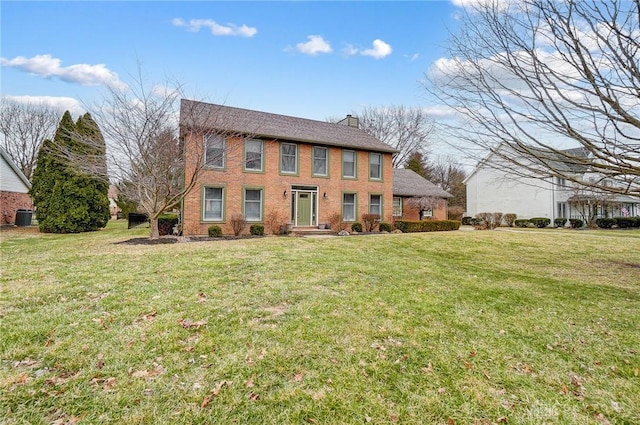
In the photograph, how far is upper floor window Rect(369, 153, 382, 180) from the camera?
62.9 feet

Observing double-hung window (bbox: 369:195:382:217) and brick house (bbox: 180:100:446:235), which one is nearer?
brick house (bbox: 180:100:446:235)

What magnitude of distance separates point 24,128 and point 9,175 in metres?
14.2

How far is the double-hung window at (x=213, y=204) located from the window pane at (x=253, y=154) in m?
1.86

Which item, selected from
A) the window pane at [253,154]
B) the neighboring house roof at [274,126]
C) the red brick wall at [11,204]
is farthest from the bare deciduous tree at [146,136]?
the red brick wall at [11,204]

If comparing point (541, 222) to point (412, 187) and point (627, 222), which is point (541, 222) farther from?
point (412, 187)

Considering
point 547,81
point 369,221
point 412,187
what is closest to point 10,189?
point 369,221

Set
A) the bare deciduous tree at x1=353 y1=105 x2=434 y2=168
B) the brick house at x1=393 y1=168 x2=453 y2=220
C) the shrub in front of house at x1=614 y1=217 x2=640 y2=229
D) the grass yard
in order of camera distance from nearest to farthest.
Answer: the grass yard < the brick house at x1=393 y1=168 x2=453 y2=220 < the shrub in front of house at x1=614 y1=217 x2=640 y2=229 < the bare deciduous tree at x1=353 y1=105 x2=434 y2=168

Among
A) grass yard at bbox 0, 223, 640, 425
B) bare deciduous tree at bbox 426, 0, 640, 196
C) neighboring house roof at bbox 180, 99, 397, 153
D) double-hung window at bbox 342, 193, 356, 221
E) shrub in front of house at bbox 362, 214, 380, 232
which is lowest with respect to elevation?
grass yard at bbox 0, 223, 640, 425

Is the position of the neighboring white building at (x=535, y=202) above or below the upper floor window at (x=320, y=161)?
below

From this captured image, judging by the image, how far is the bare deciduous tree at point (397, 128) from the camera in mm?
34188

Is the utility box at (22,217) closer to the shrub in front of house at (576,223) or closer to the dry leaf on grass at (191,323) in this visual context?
the dry leaf on grass at (191,323)

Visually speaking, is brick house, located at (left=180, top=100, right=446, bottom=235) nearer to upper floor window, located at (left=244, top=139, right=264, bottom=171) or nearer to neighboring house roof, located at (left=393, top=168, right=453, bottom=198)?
upper floor window, located at (left=244, top=139, right=264, bottom=171)

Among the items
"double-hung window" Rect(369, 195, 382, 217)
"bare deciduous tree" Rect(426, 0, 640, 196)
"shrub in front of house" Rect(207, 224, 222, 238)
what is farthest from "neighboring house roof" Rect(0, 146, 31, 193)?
"bare deciduous tree" Rect(426, 0, 640, 196)

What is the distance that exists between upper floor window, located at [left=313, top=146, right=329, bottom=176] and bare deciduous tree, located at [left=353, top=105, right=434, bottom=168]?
58.4 ft
